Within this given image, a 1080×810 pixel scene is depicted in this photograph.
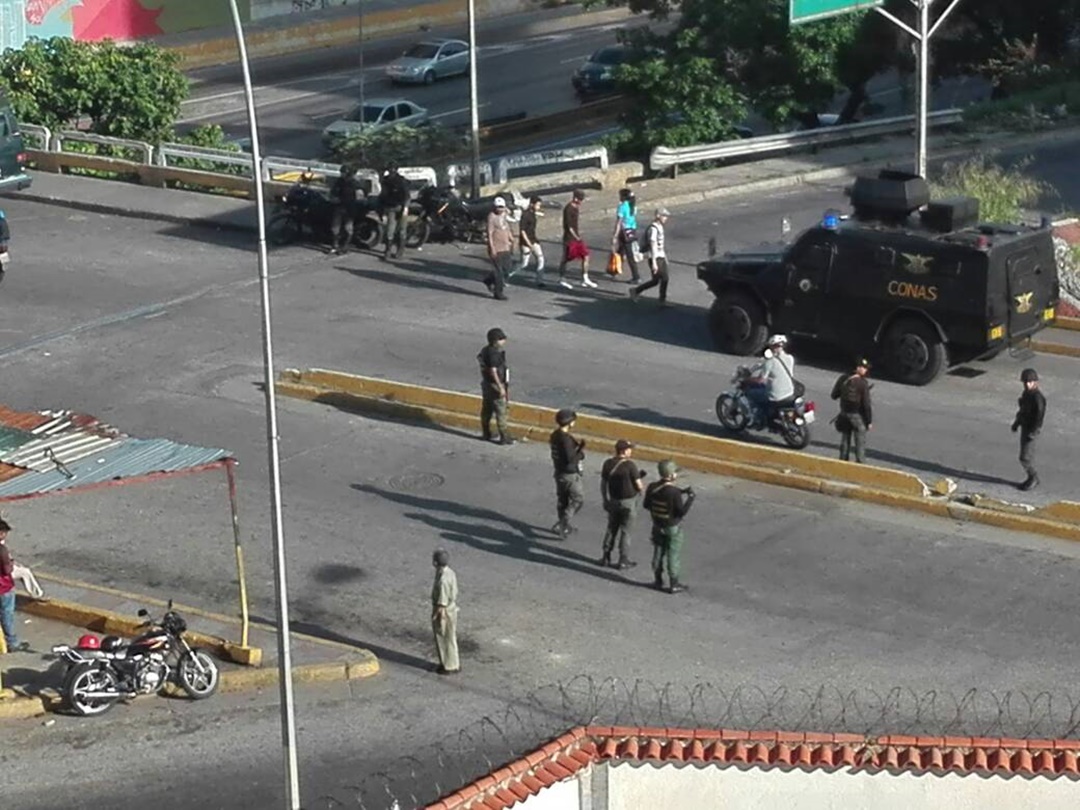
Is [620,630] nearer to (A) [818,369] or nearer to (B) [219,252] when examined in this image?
(A) [818,369]

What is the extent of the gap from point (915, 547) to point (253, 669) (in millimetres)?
6907

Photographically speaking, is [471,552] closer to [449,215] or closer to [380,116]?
[449,215]

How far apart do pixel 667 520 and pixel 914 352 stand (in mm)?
7254

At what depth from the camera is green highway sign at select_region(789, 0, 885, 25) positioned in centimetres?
2983

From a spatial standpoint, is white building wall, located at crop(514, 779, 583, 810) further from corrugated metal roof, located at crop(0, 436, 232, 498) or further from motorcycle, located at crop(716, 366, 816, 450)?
motorcycle, located at crop(716, 366, 816, 450)

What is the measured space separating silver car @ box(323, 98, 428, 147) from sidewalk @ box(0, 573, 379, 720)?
93.6 ft

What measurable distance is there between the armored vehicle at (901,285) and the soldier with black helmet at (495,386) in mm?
4233

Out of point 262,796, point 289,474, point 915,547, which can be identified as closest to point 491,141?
point 289,474

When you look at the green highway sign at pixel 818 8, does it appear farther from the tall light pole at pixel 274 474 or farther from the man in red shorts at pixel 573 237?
the tall light pole at pixel 274 474

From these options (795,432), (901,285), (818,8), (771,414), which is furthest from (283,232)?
(795,432)

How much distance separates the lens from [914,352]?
2577cm

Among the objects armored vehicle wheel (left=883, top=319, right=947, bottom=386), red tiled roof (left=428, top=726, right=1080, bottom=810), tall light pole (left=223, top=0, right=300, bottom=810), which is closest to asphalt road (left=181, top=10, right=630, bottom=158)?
armored vehicle wheel (left=883, top=319, right=947, bottom=386)

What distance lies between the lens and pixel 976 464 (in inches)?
918

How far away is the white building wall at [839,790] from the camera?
48.1 feet
